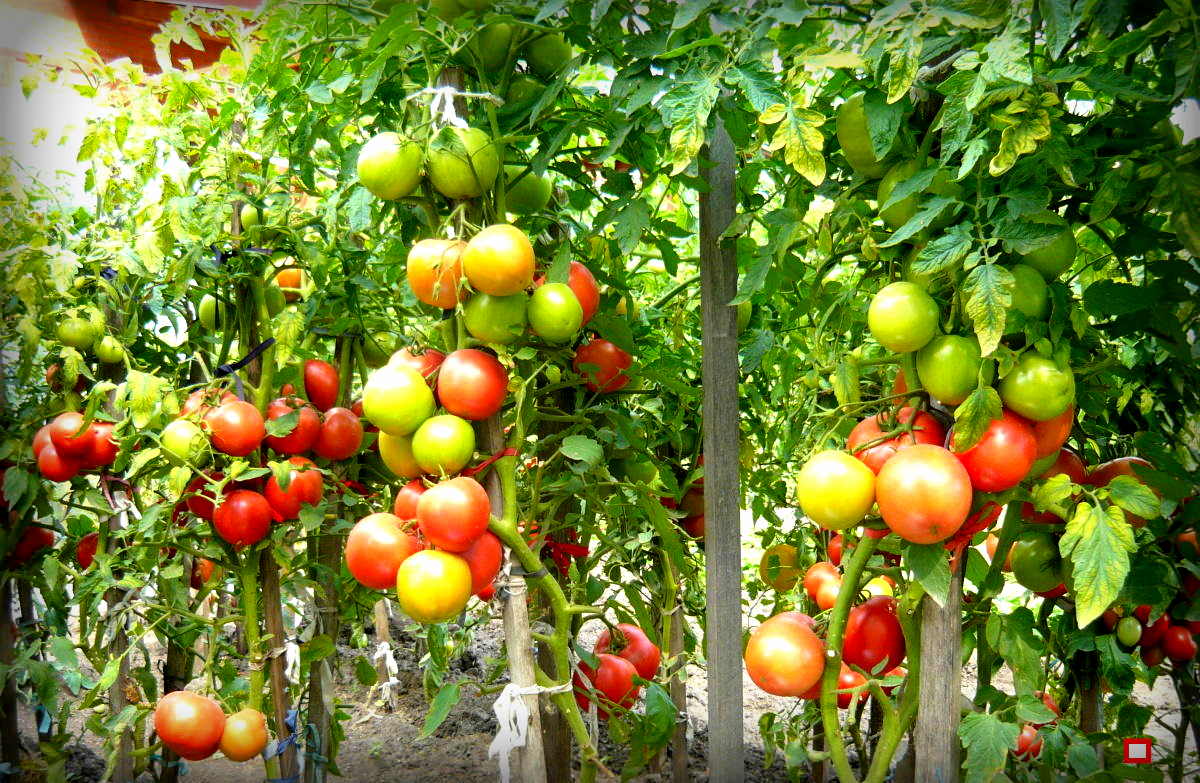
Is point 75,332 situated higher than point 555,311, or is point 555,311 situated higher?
point 75,332

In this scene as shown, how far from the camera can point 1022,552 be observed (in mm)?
1023

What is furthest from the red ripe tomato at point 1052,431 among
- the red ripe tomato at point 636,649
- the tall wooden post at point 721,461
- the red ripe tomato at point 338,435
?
the red ripe tomato at point 338,435

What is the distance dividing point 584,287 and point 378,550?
396mm

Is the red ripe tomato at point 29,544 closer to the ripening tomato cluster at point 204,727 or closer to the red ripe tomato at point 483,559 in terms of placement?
the ripening tomato cluster at point 204,727

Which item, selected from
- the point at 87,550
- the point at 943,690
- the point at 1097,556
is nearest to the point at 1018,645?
the point at 943,690

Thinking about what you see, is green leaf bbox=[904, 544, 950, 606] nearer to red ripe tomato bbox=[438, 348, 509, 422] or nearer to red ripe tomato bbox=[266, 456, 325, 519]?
red ripe tomato bbox=[438, 348, 509, 422]

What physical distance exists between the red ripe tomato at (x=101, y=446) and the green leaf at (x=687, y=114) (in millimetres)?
1221

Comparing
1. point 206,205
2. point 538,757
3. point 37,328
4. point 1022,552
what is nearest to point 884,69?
point 1022,552

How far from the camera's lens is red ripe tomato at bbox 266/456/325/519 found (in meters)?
1.47

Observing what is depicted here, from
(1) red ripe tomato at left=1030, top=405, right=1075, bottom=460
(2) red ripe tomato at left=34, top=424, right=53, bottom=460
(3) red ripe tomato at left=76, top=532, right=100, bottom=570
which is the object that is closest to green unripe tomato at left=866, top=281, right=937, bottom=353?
Result: (1) red ripe tomato at left=1030, top=405, right=1075, bottom=460

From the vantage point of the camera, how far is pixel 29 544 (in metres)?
1.85

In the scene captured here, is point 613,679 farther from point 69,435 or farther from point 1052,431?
point 69,435

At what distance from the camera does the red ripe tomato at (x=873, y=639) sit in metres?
1.04

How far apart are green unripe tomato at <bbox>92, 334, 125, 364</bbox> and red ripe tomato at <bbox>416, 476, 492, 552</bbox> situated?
0.94 m
